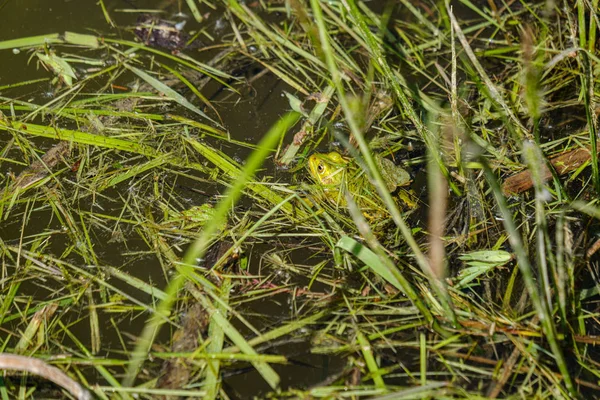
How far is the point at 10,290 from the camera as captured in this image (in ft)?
8.81

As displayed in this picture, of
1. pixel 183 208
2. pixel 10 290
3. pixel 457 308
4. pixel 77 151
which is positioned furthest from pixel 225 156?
pixel 457 308

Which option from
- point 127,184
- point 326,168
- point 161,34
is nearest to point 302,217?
point 326,168

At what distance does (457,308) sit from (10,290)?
2.02 meters

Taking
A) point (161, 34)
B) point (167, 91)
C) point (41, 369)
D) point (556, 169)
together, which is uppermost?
point (161, 34)

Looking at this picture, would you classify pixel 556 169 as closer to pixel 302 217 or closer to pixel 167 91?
pixel 302 217

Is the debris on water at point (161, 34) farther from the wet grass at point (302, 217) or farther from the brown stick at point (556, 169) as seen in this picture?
the brown stick at point (556, 169)

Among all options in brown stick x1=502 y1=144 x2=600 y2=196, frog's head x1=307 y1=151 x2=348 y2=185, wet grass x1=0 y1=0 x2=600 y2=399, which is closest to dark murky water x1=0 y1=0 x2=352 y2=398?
wet grass x1=0 y1=0 x2=600 y2=399

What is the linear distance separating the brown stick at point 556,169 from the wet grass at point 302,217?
0.01 meters

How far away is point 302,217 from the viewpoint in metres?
3.04

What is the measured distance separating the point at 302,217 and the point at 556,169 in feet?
4.66

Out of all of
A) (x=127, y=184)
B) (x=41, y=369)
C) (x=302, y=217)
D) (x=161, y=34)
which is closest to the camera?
(x=41, y=369)

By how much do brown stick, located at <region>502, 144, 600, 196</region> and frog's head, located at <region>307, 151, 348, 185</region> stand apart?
88 centimetres

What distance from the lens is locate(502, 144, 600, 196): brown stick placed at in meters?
3.15

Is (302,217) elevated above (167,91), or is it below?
below
